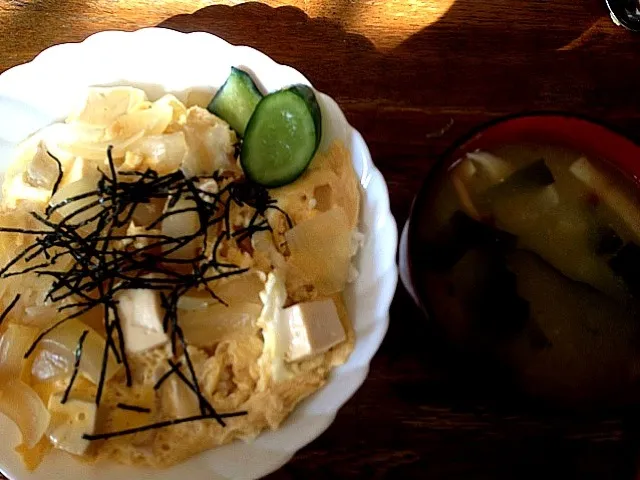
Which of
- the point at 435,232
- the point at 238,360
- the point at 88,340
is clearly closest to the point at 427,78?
the point at 435,232

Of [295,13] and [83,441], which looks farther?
[295,13]

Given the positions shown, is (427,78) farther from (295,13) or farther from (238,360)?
(238,360)

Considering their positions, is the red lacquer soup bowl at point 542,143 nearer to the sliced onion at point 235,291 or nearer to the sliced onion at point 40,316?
the sliced onion at point 235,291

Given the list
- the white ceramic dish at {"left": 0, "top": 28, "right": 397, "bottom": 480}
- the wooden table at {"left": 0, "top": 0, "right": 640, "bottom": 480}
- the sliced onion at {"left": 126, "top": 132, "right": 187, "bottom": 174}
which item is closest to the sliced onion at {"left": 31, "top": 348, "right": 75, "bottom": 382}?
the white ceramic dish at {"left": 0, "top": 28, "right": 397, "bottom": 480}

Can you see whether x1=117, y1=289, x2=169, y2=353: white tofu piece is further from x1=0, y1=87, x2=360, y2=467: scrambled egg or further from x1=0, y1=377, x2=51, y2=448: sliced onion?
x1=0, y1=377, x2=51, y2=448: sliced onion

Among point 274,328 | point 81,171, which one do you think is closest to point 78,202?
point 81,171

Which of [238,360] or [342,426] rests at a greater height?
[238,360]

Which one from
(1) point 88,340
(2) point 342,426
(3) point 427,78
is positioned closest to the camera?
(1) point 88,340
